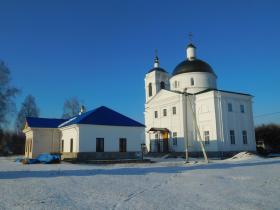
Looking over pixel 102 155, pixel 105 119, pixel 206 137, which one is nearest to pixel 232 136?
pixel 206 137

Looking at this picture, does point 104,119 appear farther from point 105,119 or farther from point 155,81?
point 155,81

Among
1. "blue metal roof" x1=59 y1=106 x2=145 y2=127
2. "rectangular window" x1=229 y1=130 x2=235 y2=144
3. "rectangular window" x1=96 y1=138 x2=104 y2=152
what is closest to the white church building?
"rectangular window" x1=229 y1=130 x2=235 y2=144

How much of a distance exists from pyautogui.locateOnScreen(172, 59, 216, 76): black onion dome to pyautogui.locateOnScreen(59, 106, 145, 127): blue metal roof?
44.2ft

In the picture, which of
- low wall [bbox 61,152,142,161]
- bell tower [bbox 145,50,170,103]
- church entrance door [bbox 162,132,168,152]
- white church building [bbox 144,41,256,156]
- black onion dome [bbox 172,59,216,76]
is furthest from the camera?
bell tower [bbox 145,50,170,103]

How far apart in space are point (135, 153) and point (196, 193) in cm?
1794

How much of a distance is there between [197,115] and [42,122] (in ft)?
58.6

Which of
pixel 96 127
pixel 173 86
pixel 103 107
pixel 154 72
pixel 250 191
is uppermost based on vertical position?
pixel 154 72

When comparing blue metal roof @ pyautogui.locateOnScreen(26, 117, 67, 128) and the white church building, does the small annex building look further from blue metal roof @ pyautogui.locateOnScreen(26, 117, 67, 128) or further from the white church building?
the white church building

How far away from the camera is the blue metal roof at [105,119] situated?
24.4 meters

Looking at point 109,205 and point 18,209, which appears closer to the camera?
point 18,209

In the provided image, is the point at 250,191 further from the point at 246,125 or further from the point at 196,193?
the point at 246,125

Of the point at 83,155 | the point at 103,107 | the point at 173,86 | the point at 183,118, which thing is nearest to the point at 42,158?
the point at 83,155

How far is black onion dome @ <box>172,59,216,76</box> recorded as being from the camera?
119 feet

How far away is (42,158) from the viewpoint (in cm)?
2297
